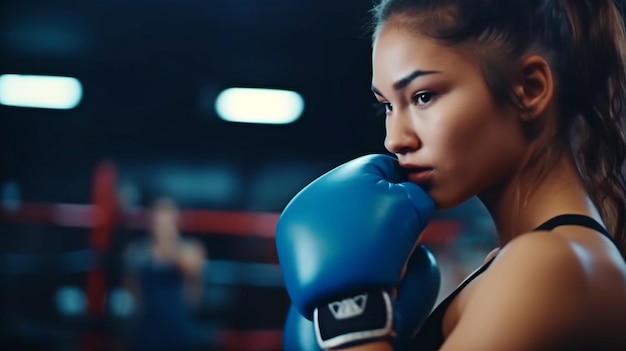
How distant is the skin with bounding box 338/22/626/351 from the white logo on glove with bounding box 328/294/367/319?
0.03m

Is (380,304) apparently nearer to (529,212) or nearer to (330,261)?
(330,261)

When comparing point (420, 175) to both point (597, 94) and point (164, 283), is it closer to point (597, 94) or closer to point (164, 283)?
point (597, 94)

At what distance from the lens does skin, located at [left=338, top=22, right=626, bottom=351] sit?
0.68 metres

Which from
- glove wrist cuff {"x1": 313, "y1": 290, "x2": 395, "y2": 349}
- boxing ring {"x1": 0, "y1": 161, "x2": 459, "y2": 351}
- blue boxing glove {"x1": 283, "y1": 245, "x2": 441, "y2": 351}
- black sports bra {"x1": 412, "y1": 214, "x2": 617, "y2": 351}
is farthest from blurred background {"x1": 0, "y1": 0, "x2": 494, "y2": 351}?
glove wrist cuff {"x1": 313, "y1": 290, "x2": 395, "y2": 349}

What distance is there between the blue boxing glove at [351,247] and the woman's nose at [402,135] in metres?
0.04

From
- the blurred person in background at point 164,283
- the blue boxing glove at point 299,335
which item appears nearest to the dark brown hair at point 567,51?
the blue boxing glove at point 299,335

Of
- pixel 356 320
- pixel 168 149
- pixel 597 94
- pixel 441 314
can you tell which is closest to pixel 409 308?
pixel 441 314

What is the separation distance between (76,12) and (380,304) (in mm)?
4064

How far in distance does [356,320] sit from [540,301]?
16cm

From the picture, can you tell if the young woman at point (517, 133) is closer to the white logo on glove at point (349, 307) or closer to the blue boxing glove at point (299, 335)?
the white logo on glove at point (349, 307)

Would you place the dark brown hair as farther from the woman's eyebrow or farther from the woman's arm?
the woman's arm

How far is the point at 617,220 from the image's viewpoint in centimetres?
92

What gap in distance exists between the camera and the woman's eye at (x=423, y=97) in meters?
0.78

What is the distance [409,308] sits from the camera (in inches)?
35.1
